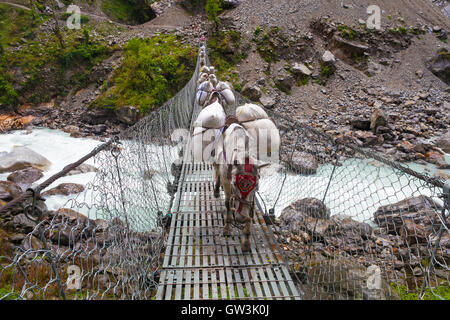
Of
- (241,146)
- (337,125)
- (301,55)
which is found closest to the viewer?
(241,146)

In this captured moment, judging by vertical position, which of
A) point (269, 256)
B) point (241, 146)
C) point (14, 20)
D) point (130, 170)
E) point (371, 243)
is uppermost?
point (14, 20)

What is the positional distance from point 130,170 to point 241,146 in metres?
1.25

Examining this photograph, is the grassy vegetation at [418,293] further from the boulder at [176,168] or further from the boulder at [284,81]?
the boulder at [284,81]

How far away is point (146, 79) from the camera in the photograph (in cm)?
1159

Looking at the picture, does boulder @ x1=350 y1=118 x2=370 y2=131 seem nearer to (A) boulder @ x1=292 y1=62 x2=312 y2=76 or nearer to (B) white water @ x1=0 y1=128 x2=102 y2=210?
(A) boulder @ x1=292 y1=62 x2=312 y2=76

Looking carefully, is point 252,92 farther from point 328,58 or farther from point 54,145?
point 54,145

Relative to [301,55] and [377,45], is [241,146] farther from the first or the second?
A: [377,45]

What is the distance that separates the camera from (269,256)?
87.1 inches

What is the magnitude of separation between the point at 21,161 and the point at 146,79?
6.59 metres

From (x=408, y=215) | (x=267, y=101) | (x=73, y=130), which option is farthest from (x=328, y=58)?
(x=73, y=130)

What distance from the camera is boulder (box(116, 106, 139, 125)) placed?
36.0ft

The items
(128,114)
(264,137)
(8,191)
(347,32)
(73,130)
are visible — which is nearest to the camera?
(264,137)

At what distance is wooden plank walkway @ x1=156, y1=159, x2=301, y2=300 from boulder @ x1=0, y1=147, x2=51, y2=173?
6179mm
